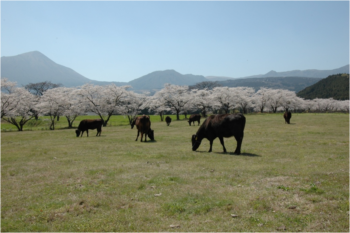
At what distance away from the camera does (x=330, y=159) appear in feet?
36.8

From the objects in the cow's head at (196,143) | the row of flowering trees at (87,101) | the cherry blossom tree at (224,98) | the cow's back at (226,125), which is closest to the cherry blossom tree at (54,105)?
the row of flowering trees at (87,101)

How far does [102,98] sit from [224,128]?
49.9 meters

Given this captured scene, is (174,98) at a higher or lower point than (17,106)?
higher

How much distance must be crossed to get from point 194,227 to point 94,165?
25.4ft

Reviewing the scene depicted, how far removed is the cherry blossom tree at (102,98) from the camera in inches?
2267

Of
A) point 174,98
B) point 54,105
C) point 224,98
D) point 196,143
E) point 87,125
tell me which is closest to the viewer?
point 196,143

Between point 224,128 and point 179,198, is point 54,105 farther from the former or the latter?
point 179,198

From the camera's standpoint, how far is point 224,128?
14.5 m

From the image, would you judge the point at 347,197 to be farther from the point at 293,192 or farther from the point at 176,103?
the point at 176,103

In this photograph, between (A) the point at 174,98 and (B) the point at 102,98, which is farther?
(A) the point at 174,98

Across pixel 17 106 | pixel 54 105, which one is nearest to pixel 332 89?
pixel 54 105

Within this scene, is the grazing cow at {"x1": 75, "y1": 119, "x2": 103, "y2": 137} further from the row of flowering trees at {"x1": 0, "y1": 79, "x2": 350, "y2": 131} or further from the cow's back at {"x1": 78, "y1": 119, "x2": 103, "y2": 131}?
the row of flowering trees at {"x1": 0, "y1": 79, "x2": 350, "y2": 131}

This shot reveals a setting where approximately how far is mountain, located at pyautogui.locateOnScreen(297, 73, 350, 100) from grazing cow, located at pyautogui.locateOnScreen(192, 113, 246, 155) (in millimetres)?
161426

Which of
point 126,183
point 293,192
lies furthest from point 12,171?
point 293,192
